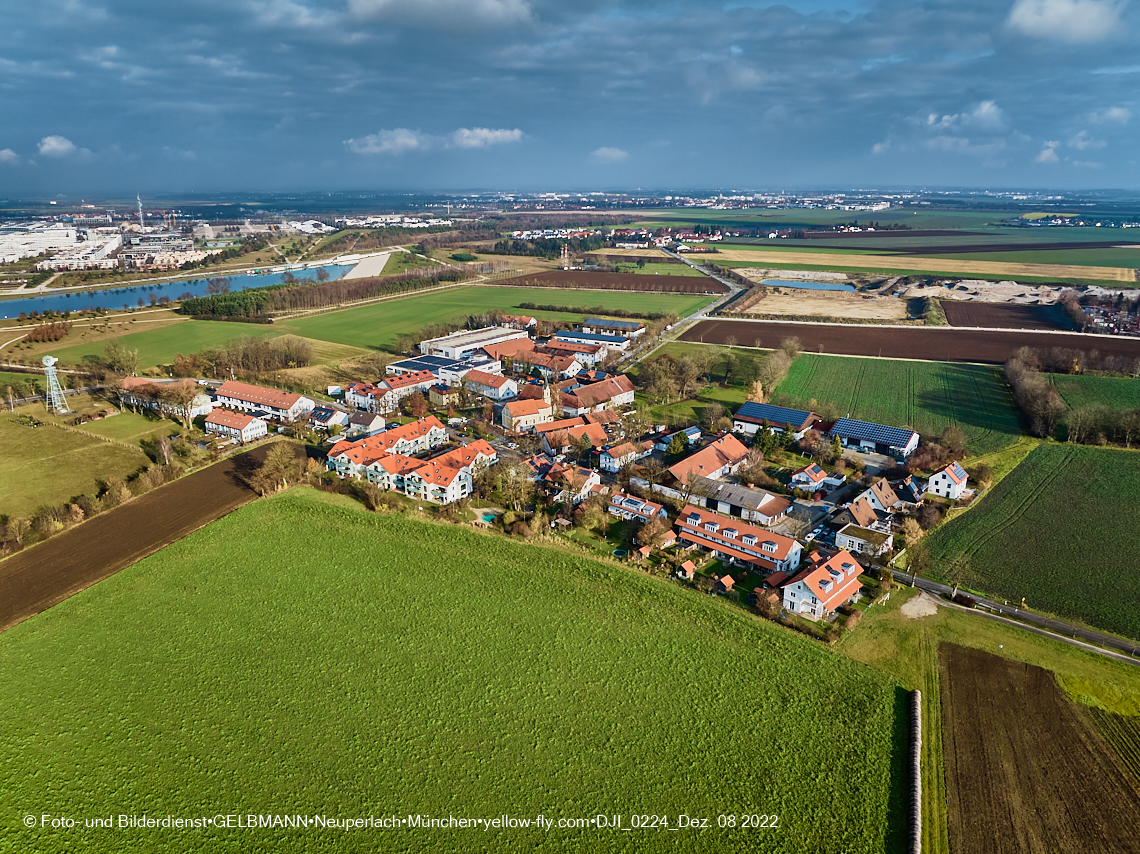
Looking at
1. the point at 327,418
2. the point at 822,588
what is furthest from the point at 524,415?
the point at 822,588

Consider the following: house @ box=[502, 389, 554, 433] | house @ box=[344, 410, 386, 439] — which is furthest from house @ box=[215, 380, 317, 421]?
house @ box=[502, 389, 554, 433]

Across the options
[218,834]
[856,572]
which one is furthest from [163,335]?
[856,572]

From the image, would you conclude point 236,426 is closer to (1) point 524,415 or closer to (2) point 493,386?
(2) point 493,386

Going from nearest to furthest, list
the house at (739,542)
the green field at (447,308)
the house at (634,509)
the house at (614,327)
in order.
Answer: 1. the house at (739,542)
2. the house at (634,509)
3. the house at (614,327)
4. the green field at (447,308)

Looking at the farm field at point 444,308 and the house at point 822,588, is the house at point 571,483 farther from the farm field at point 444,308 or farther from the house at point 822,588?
the farm field at point 444,308

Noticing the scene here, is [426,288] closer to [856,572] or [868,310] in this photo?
[868,310]

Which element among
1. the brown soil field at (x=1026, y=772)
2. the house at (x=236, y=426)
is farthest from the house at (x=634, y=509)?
the house at (x=236, y=426)

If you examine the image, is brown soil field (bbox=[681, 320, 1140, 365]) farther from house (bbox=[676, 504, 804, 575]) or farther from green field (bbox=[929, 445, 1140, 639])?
house (bbox=[676, 504, 804, 575])
